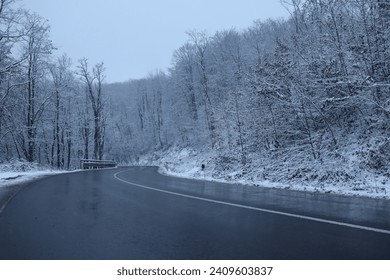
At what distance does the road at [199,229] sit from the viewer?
5.35 m

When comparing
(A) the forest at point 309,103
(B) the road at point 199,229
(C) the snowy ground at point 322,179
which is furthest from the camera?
(A) the forest at point 309,103

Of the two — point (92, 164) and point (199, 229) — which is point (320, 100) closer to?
point (199, 229)

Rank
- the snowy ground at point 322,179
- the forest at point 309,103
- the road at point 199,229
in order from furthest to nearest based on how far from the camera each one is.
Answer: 1. the forest at point 309,103
2. the snowy ground at point 322,179
3. the road at point 199,229

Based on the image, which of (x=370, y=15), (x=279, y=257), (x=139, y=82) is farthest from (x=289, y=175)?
(x=139, y=82)

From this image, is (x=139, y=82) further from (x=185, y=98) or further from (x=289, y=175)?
(x=289, y=175)

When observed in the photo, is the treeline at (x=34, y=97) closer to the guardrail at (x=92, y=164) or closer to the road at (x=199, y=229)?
the guardrail at (x=92, y=164)

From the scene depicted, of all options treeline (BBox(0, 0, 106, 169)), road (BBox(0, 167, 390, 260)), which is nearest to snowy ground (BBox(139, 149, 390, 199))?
road (BBox(0, 167, 390, 260))

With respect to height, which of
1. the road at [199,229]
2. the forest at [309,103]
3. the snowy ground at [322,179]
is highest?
the forest at [309,103]

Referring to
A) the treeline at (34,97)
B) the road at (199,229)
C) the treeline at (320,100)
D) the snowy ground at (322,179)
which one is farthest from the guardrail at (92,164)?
the road at (199,229)

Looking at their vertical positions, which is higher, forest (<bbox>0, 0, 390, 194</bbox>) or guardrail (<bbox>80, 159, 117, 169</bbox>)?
forest (<bbox>0, 0, 390, 194</bbox>)

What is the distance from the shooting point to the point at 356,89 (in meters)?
17.6

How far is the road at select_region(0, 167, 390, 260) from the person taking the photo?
535cm

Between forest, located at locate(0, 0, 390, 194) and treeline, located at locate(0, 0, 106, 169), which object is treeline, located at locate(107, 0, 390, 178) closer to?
forest, located at locate(0, 0, 390, 194)

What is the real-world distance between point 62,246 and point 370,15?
55.7ft
